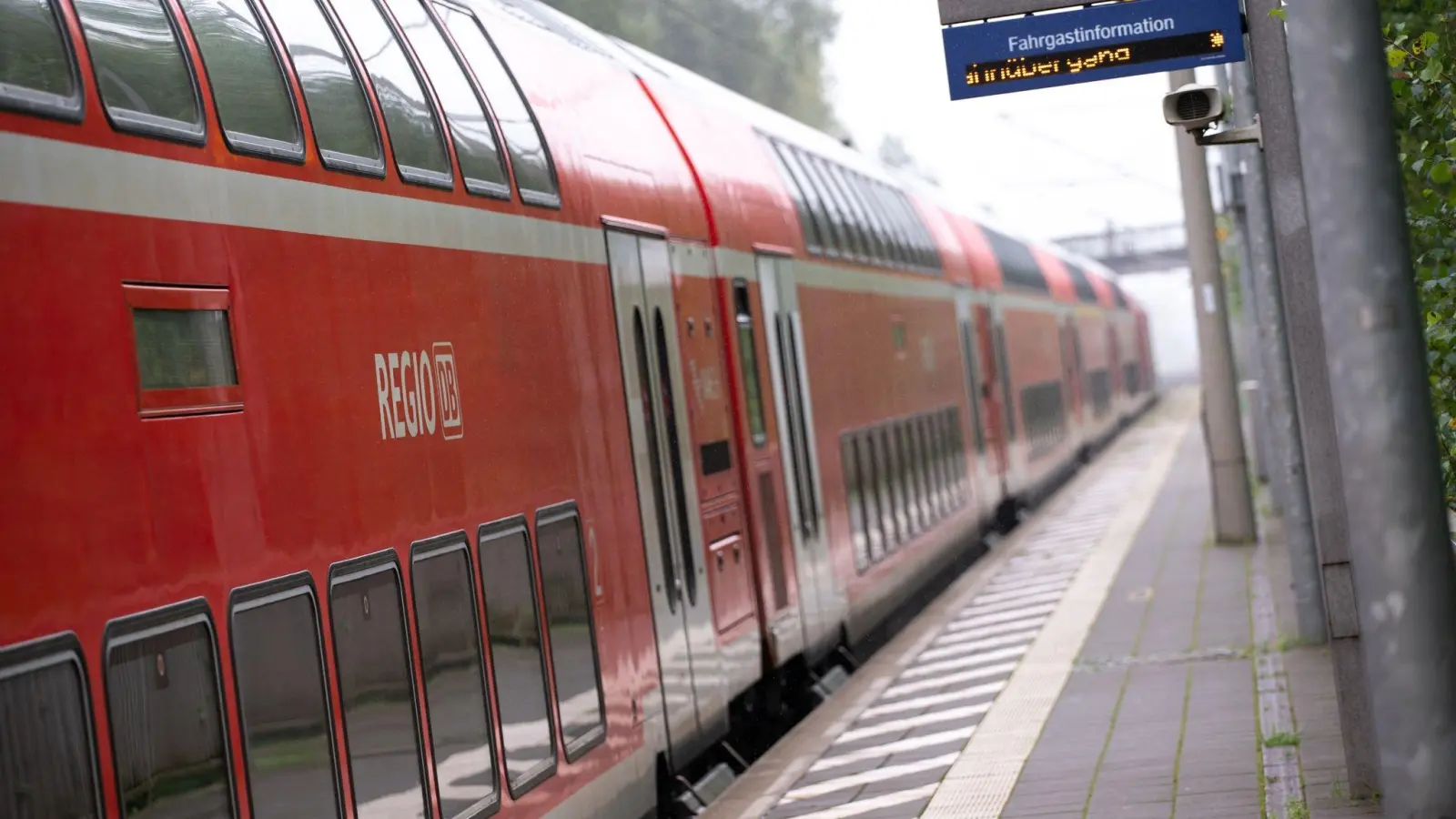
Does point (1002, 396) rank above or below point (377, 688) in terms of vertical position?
above

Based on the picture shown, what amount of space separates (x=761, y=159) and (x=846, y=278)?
206 cm

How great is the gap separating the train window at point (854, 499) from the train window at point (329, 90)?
25.4 ft

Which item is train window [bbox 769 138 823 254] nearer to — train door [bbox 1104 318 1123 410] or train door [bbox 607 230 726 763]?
train door [bbox 607 230 726 763]

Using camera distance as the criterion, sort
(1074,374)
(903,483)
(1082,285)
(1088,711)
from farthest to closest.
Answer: (1082,285) → (1074,374) → (903,483) → (1088,711)

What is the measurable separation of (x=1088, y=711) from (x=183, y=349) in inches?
271

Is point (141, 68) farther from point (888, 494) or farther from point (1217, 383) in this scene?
point (1217, 383)

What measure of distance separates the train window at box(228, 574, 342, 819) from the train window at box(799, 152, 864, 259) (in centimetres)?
967

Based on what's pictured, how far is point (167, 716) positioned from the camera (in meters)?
4.47

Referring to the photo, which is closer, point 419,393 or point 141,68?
point 141,68

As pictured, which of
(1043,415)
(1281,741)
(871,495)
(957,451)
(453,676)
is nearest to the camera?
(453,676)

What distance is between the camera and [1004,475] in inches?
896

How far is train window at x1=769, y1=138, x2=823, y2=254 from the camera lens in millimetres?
13258

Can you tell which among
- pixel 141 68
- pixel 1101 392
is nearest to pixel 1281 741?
pixel 141 68

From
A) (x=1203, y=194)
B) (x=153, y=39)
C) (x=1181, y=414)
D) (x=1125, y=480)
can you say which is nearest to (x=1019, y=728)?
(x=153, y=39)
